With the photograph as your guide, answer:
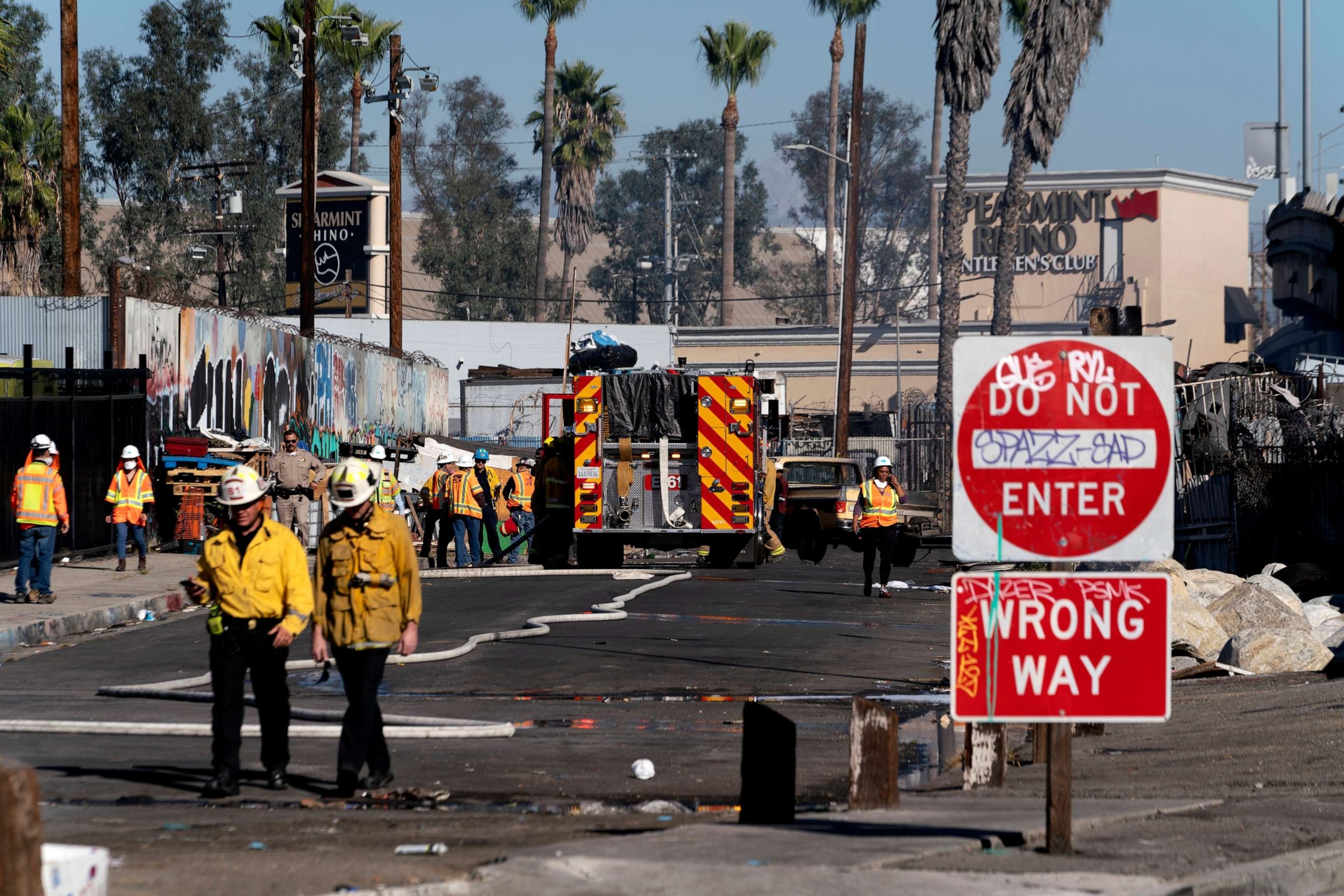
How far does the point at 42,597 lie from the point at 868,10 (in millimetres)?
59240

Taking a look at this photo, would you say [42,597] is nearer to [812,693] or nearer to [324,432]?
[812,693]

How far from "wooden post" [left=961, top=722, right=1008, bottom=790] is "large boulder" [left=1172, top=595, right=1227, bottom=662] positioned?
6910 mm

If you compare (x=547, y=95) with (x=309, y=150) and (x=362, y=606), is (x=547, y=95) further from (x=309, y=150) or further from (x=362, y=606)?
A: (x=362, y=606)

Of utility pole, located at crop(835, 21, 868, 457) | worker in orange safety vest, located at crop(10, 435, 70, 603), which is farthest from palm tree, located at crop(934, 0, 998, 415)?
worker in orange safety vest, located at crop(10, 435, 70, 603)

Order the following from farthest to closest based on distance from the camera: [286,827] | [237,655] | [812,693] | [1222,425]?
[1222,425] → [812,693] → [237,655] → [286,827]

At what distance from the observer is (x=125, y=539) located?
71.3 feet

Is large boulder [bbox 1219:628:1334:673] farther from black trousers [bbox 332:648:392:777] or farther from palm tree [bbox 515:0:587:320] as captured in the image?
palm tree [bbox 515:0:587:320]

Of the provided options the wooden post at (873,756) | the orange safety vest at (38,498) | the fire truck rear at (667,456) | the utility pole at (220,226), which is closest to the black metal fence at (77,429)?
the orange safety vest at (38,498)

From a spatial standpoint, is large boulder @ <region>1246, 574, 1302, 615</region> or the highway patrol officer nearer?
large boulder @ <region>1246, 574, 1302, 615</region>

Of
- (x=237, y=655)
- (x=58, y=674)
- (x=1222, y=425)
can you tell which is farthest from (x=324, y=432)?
(x=237, y=655)

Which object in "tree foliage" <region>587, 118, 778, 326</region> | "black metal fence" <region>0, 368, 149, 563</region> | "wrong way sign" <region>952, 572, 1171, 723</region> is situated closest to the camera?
"wrong way sign" <region>952, 572, 1171, 723</region>

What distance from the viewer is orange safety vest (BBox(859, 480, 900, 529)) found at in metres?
20.5

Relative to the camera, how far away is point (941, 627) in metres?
18.2

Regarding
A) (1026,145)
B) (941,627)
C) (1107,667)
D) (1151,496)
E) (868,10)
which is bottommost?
(941,627)
